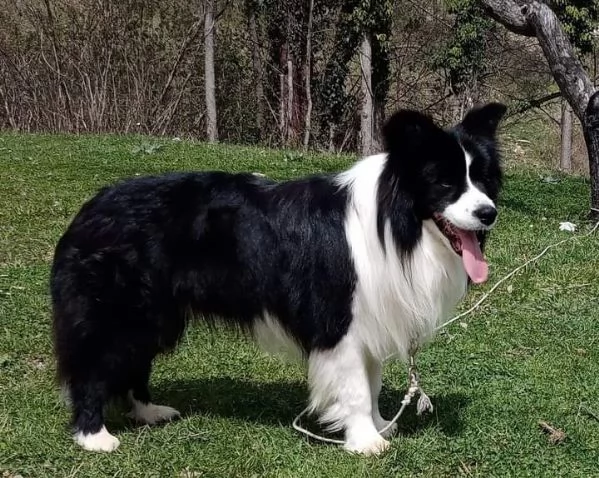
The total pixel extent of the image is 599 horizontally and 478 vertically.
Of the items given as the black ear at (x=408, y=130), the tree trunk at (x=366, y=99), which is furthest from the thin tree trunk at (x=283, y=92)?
the black ear at (x=408, y=130)

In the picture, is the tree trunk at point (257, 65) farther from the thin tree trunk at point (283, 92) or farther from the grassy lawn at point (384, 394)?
the grassy lawn at point (384, 394)

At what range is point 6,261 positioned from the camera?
6312mm

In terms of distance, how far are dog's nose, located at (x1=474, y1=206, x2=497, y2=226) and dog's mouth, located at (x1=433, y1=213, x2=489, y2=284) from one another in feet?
0.44

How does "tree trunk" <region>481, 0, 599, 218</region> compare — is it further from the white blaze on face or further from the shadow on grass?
the white blaze on face

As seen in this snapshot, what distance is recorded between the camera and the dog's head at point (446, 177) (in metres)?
3.07

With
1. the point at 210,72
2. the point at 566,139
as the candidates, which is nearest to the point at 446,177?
the point at 210,72

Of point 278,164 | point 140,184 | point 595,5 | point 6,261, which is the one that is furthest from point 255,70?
point 140,184

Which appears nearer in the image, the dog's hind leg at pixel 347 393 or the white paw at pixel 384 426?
the dog's hind leg at pixel 347 393

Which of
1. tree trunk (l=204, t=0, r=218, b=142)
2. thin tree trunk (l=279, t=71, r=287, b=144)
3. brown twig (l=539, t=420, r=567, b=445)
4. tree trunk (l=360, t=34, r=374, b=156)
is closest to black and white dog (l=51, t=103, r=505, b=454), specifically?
brown twig (l=539, t=420, r=567, b=445)

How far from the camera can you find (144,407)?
390 cm

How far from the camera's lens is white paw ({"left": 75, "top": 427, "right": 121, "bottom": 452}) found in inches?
139

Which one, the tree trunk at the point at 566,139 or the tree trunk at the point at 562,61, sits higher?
the tree trunk at the point at 562,61

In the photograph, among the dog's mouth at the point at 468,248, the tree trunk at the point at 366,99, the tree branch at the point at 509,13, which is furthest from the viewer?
the tree trunk at the point at 366,99

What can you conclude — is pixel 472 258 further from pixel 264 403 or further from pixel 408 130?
pixel 264 403
